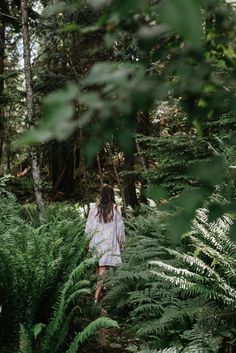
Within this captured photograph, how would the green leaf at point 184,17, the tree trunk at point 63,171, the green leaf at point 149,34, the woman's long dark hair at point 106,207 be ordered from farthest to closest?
1. the tree trunk at point 63,171
2. the woman's long dark hair at point 106,207
3. the green leaf at point 149,34
4. the green leaf at point 184,17

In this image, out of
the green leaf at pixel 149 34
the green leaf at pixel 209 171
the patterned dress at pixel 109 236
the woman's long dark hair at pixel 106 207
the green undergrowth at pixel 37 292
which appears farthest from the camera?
the woman's long dark hair at pixel 106 207

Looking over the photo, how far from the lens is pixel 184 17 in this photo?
0.60 m

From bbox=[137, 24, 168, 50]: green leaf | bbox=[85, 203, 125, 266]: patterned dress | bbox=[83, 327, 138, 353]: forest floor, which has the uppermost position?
bbox=[85, 203, 125, 266]: patterned dress

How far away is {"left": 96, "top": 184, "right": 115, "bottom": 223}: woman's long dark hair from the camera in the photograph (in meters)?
6.84

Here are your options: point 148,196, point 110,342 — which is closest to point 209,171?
point 148,196

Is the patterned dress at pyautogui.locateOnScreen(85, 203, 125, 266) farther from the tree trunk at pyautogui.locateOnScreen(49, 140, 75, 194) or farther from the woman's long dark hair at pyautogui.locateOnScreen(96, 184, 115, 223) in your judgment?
the tree trunk at pyautogui.locateOnScreen(49, 140, 75, 194)

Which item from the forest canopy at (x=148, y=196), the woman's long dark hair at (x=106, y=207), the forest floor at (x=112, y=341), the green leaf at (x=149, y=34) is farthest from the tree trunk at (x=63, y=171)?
the green leaf at (x=149, y=34)

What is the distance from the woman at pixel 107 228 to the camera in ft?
22.0

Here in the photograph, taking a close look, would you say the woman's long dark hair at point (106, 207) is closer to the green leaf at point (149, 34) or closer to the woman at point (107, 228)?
the woman at point (107, 228)

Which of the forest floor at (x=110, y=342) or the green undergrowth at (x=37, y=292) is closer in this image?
the green undergrowth at (x=37, y=292)

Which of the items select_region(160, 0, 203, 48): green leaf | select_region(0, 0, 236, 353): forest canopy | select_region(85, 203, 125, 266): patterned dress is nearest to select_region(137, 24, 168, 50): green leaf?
select_region(0, 0, 236, 353): forest canopy

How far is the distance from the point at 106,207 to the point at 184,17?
6324 millimetres

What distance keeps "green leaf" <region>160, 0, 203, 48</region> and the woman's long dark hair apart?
627cm

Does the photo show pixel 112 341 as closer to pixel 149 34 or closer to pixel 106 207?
pixel 106 207
